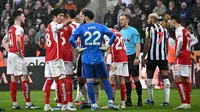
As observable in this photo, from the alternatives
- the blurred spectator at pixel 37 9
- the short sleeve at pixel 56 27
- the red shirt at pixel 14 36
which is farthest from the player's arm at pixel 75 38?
the blurred spectator at pixel 37 9

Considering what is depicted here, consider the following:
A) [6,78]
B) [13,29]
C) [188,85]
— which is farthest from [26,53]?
[188,85]

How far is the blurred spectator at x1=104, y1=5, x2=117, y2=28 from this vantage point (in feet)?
91.9

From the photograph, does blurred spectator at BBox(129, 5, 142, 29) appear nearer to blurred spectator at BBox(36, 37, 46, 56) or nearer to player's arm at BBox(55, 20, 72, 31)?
blurred spectator at BBox(36, 37, 46, 56)

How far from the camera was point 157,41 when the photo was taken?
57.0 feet

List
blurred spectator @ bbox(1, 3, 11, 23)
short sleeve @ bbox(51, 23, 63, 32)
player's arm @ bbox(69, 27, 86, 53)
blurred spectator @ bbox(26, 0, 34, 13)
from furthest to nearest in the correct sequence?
1. blurred spectator @ bbox(26, 0, 34, 13)
2. blurred spectator @ bbox(1, 3, 11, 23)
3. short sleeve @ bbox(51, 23, 63, 32)
4. player's arm @ bbox(69, 27, 86, 53)

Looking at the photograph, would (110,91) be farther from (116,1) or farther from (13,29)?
(116,1)

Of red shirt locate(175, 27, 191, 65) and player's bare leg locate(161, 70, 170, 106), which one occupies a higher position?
red shirt locate(175, 27, 191, 65)

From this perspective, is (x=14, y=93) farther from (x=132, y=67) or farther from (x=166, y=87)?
(x=166, y=87)

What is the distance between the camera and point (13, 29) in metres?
16.8

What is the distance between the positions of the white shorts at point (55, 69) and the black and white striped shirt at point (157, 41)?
120 inches

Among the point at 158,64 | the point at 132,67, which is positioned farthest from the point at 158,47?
the point at 132,67

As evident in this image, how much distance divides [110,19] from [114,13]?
1.57ft

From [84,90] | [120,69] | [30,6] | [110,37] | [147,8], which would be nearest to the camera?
[110,37]

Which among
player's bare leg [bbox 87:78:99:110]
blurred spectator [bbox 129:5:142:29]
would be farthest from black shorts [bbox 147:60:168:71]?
blurred spectator [bbox 129:5:142:29]
